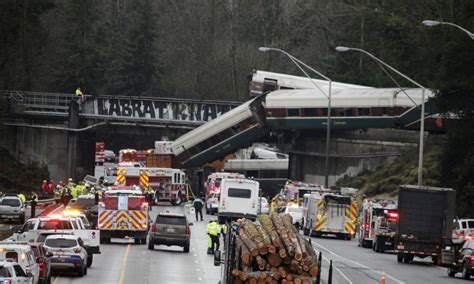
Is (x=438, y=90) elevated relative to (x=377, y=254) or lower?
elevated

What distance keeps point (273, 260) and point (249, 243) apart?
0.75m

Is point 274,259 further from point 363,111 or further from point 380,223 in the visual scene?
point 363,111

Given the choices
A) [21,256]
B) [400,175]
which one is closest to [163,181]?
[400,175]

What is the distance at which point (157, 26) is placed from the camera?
146125mm

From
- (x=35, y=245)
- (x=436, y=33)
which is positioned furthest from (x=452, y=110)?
(x=35, y=245)

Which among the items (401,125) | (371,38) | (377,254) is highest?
(371,38)

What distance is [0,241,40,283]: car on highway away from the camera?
3180cm

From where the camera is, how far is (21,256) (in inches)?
1257

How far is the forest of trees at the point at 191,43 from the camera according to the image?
10956cm

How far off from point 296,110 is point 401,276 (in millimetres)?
47725

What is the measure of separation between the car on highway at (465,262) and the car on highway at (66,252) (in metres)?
13.2

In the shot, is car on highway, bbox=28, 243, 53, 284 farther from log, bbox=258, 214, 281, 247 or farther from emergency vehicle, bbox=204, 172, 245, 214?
emergency vehicle, bbox=204, 172, 245, 214

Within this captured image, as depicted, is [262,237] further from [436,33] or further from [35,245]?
[436,33]

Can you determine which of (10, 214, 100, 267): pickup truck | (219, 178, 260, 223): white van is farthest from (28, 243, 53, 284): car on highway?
(219, 178, 260, 223): white van
